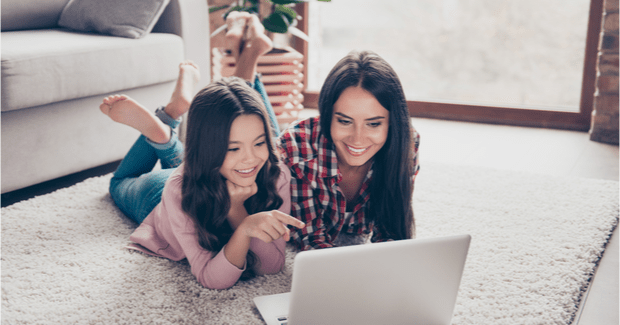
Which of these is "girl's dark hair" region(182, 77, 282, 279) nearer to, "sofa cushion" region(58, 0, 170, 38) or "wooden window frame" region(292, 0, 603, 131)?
"sofa cushion" region(58, 0, 170, 38)

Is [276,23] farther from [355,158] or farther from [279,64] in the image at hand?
[355,158]

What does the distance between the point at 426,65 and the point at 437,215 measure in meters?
1.81

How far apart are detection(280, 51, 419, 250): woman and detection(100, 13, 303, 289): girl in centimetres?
8

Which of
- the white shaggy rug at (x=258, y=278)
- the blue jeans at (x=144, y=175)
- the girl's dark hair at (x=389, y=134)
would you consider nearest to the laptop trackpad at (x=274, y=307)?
the white shaggy rug at (x=258, y=278)

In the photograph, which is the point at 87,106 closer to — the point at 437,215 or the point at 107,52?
the point at 107,52

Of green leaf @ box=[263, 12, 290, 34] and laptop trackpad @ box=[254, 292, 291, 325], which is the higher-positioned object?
green leaf @ box=[263, 12, 290, 34]

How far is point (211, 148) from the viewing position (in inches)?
43.0

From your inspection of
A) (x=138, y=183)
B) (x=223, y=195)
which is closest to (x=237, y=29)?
(x=138, y=183)

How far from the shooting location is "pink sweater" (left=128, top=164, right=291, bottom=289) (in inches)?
45.2

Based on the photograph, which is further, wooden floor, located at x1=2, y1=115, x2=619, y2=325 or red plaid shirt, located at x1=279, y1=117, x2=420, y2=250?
wooden floor, located at x1=2, y1=115, x2=619, y2=325

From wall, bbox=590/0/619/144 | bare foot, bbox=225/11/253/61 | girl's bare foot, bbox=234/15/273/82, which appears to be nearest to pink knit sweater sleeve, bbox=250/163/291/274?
girl's bare foot, bbox=234/15/273/82

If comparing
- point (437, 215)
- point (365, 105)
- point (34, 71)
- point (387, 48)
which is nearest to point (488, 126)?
point (387, 48)

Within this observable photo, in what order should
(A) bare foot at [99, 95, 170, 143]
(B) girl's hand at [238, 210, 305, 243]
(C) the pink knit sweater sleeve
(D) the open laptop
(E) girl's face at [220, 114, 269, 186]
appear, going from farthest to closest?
(A) bare foot at [99, 95, 170, 143]
(C) the pink knit sweater sleeve
(E) girl's face at [220, 114, 269, 186]
(B) girl's hand at [238, 210, 305, 243]
(D) the open laptop

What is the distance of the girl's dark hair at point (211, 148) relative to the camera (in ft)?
3.57
